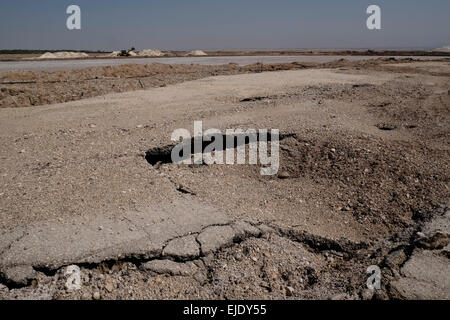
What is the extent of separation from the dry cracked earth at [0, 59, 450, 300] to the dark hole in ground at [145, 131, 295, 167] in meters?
0.03

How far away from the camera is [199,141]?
4.01m

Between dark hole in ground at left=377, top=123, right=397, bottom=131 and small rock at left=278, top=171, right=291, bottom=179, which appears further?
dark hole in ground at left=377, top=123, right=397, bottom=131

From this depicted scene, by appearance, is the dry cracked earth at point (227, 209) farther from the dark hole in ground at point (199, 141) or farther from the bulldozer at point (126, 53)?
the bulldozer at point (126, 53)

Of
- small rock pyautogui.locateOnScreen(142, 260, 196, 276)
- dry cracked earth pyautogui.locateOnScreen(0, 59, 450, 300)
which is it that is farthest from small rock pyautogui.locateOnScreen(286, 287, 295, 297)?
small rock pyautogui.locateOnScreen(142, 260, 196, 276)

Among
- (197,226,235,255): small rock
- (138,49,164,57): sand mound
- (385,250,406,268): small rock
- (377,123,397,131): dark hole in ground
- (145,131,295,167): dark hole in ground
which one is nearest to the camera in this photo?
(385,250,406,268): small rock

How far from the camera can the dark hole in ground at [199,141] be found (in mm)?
3811

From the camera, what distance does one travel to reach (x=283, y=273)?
2.41 meters

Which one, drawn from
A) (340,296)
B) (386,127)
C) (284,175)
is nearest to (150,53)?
(386,127)

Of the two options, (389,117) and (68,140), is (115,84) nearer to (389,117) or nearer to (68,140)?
(68,140)

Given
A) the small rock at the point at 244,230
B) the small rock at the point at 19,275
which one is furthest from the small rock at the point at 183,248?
the small rock at the point at 19,275

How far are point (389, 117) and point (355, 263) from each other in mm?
3257

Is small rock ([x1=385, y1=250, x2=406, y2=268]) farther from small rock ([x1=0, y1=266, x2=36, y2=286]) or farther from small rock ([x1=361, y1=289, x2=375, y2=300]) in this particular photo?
small rock ([x1=0, y1=266, x2=36, y2=286])

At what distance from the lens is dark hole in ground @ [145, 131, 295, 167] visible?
381cm

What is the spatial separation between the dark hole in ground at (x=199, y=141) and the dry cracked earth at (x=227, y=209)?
3 cm
